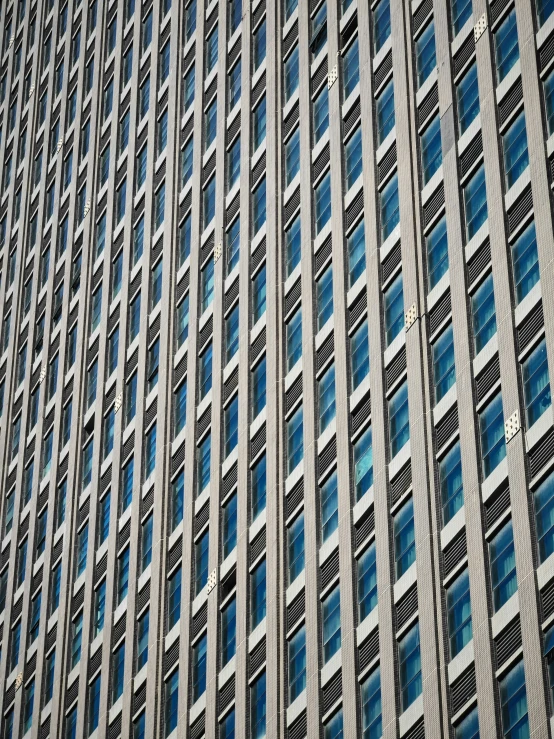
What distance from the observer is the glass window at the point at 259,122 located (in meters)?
81.0

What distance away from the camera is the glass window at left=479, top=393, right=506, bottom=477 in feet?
193

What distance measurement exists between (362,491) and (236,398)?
11969 mm

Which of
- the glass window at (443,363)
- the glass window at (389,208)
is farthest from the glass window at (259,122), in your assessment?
the glass window at (443,363)

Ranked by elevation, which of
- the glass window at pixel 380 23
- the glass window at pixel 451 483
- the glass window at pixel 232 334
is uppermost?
the glass window at pixel 380 23

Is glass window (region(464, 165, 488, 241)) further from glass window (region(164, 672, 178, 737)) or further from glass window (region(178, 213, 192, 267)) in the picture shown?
glass window (region(164, 672, 178, 737))

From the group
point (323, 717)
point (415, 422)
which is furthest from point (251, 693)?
point (415, 422)

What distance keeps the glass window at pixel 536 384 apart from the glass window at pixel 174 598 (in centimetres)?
2194

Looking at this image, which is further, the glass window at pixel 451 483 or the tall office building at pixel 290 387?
the glass window at pixel 451 483

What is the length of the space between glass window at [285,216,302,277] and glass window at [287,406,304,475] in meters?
7.22

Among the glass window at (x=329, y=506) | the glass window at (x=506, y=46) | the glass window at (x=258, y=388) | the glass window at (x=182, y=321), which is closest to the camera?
the glass window at (x=506, y=46)

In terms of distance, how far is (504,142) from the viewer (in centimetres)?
6406

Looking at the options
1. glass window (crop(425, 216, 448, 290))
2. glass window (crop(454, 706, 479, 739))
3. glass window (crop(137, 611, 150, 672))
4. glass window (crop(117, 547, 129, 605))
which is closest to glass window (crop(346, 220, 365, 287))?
glass window (crop(425, 216, 448, 290))

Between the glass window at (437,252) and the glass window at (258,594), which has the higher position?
the glass window at (437,252)

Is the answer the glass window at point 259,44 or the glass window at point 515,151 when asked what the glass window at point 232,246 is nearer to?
the glass window at point 259,44
